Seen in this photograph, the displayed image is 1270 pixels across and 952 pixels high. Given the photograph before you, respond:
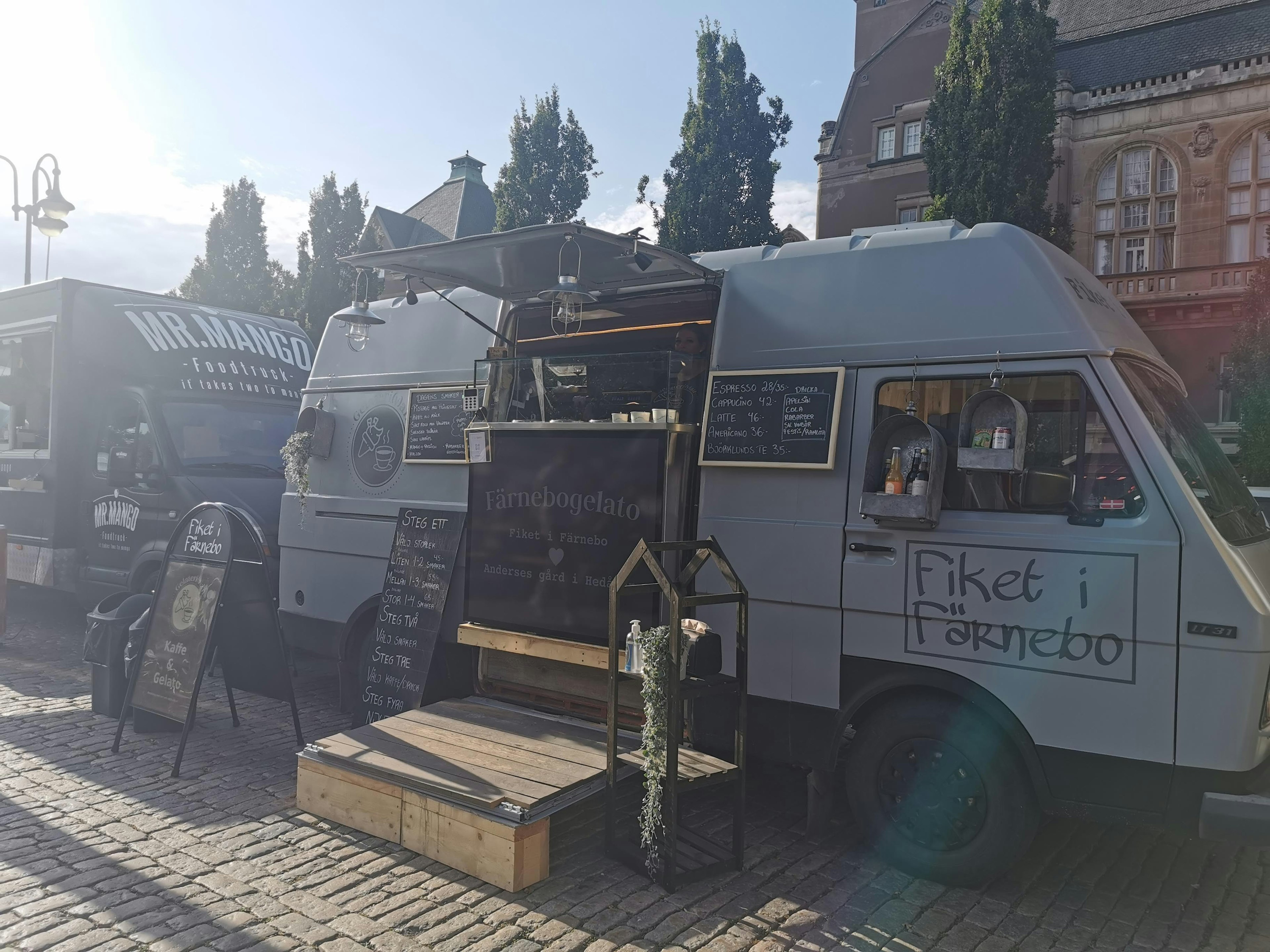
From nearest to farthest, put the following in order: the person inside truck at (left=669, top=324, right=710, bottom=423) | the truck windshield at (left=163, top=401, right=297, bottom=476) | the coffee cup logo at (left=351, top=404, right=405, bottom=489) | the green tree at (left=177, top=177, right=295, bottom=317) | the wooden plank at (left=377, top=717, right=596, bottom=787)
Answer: the wooden plank at (left=377, top=717, right=596, bottom=787) → the person inside truck at (left=669, top=324, right=710, bottom=423) → the coffee cup logo at (left=351, top=404, right=405, bottom=489) → the truck windshield at (left=163, top=401, right=297, bottom=476) → the green tree at (left=177, top=177, right=295, bottom=317)

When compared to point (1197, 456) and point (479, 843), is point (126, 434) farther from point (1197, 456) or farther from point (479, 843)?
point (1197, 456)

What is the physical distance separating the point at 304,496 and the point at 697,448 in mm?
3614

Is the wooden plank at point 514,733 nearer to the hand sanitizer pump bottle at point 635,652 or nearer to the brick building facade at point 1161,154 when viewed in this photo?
the hand sanitizer pump bottle at point 635,652

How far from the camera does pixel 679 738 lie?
4.24m

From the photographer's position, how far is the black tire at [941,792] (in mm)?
4016

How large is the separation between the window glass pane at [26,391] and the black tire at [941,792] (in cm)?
905

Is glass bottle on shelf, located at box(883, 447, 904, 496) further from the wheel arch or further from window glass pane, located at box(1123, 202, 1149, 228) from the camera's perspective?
window glass pane, located at box(1123, 202, 1149, 228)

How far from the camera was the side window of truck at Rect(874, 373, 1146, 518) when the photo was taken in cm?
390

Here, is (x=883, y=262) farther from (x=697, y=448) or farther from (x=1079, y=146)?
(x=1079, y=146)

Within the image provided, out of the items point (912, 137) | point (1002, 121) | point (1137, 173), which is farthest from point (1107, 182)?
point (1002, 121)

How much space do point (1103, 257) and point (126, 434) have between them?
21857 mm

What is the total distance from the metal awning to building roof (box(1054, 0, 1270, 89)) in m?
19.2

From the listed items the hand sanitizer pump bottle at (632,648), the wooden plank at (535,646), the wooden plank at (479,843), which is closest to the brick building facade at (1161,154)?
the wooden plank at (535,646)

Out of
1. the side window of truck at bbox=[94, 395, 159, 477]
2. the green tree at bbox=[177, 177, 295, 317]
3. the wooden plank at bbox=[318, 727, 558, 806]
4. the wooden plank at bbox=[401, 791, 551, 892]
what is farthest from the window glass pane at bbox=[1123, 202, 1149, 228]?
the green tree at bbox=[177, 177, 295, 317]
